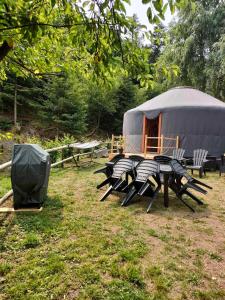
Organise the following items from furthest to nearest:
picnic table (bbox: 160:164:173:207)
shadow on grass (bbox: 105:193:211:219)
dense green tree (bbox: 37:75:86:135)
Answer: dense green tree (bbox: 37:75:86:135)
picnic table (bbox: 160:164:173:207)
shadow on grass (bbox: 105:193:211:219)

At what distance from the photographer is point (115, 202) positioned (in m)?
4.56

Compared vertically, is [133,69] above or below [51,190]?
above

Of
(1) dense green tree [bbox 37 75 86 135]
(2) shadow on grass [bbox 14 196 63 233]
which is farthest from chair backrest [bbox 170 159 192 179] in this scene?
(1) dense green tree [bbox 37 75 86 135]

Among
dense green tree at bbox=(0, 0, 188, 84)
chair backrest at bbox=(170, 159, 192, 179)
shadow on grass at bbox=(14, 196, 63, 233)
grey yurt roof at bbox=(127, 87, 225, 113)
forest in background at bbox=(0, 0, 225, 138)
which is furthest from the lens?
grey yurt roof at bbox=(127, 87, 225, 113)

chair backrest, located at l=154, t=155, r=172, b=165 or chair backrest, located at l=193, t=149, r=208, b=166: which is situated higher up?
chair backrest, located at l=154, t=155, r=172, b=165

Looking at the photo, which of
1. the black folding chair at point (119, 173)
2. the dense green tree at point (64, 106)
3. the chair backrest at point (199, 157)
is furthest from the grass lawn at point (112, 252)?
the dense green tree at point (64, 106)

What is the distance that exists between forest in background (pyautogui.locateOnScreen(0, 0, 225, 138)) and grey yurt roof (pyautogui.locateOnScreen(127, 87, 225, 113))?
1062 millimetres

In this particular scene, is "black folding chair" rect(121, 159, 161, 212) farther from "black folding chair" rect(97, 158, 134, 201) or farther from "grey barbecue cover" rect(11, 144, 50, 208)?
"grey barbecue cover" rect(11, 144, 50, 208)

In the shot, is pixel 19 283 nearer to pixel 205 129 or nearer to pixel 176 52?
pixel 205 129

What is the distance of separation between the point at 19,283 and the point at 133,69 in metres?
1.95

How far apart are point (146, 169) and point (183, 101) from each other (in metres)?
7.54

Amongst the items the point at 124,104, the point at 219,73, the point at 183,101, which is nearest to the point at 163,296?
the point at 183,101

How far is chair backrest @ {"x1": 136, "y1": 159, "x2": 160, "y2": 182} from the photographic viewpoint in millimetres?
4277

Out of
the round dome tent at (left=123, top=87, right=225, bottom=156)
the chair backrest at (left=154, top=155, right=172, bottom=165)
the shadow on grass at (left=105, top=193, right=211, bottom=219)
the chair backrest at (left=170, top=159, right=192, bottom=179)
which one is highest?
the round dome tent at (left=123, top=87, right=225, bottom=156)
